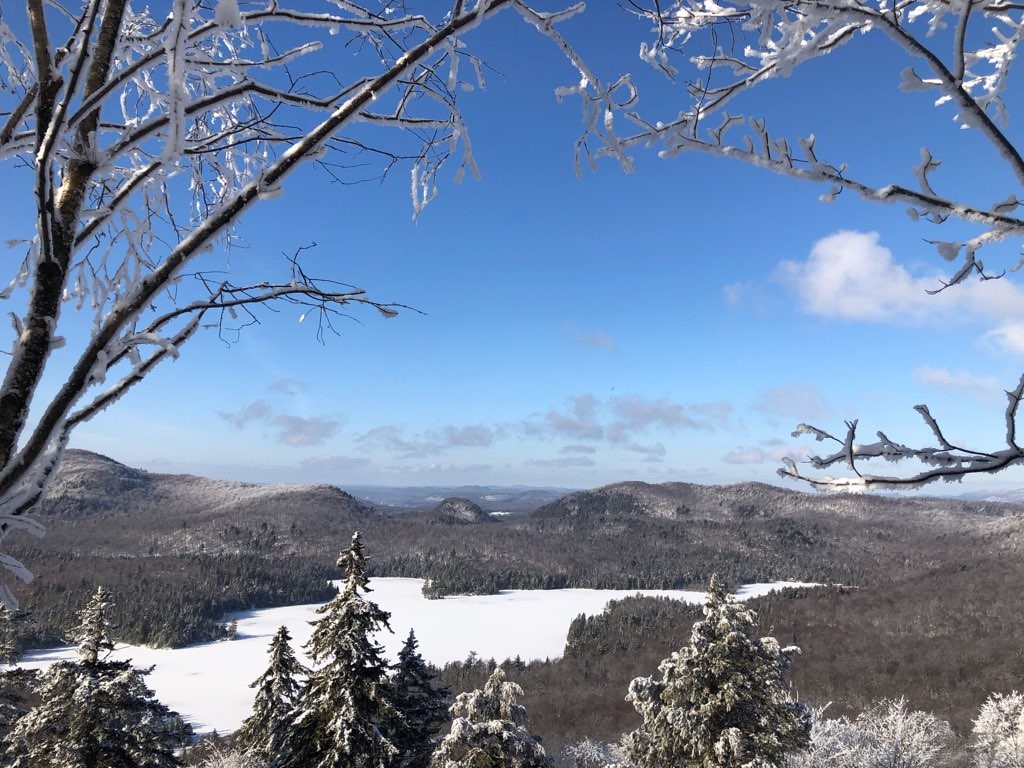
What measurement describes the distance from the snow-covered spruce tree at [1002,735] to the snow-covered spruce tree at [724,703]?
12.2 metres

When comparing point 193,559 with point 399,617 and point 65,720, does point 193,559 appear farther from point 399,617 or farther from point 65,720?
point 65,720

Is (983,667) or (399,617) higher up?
(983,667)

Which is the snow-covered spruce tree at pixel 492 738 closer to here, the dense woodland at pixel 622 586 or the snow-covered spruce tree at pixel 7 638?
the dense woodland at pixel 622 586

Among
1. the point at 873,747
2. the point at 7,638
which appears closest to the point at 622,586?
the point at 873,747

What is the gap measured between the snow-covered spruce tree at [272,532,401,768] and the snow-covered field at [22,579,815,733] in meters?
48.7

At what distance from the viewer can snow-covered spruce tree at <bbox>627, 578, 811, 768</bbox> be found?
11672 mm

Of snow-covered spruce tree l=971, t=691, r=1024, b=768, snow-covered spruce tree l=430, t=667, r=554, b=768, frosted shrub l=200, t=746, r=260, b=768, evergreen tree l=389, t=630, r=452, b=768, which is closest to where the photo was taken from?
snow-covered spruce tree l=430, t=667, r=554, b=768

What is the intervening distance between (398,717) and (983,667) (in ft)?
236

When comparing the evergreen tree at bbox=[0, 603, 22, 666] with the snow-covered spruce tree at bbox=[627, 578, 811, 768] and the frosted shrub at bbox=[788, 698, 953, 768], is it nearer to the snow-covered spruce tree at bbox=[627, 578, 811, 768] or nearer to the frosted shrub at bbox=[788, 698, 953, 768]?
the snow-covered spruce tree at bbox=[627, 578, 811, 768]

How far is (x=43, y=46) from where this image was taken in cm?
144

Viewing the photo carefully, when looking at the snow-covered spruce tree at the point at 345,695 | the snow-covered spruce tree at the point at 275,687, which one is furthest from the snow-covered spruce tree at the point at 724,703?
the snow-covered spruce tree at the point at 275,687

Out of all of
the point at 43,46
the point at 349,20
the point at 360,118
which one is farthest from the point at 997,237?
the point at 43,46

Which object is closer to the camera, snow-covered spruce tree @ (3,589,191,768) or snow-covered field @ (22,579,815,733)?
snow-covered spruce tree @ (3,589,191,768)

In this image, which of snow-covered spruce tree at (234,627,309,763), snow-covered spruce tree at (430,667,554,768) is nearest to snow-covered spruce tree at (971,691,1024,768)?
snow-covered spruce tree at (430,667,554,768)
